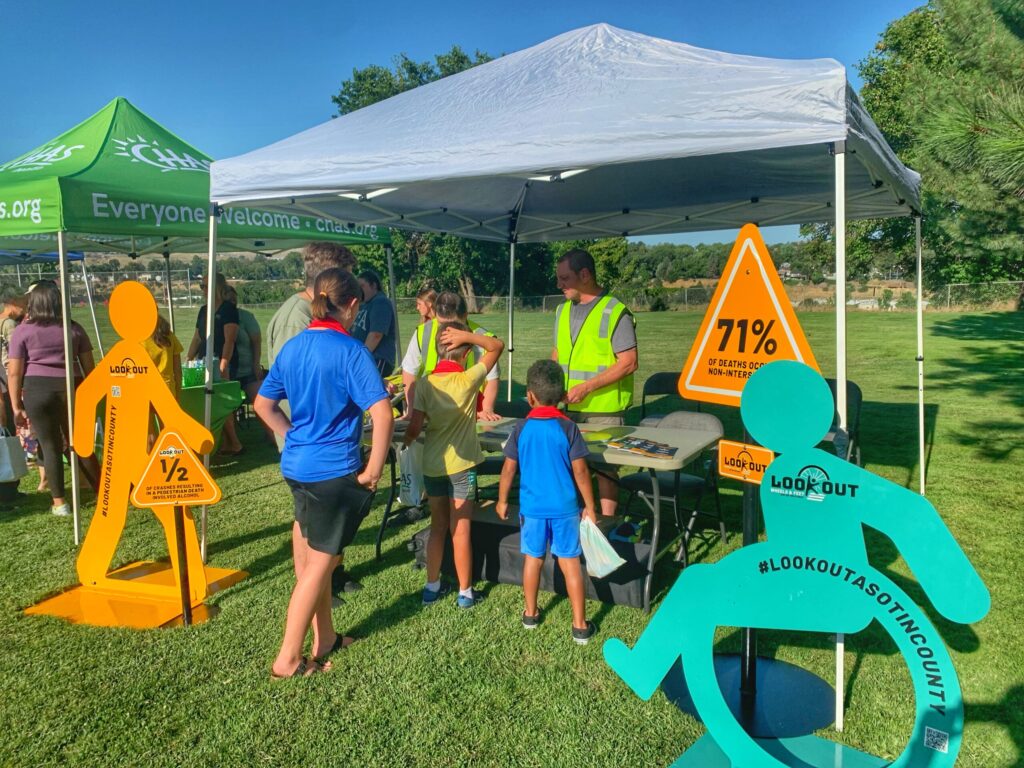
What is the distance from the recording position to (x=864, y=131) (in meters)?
3.29

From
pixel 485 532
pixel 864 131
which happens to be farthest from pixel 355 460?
pixel 864 131

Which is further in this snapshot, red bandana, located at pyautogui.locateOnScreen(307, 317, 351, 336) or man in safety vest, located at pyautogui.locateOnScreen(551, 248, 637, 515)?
man in safety vest, located at pyautogui.locateOnScreen(551, 248, 637, 515)

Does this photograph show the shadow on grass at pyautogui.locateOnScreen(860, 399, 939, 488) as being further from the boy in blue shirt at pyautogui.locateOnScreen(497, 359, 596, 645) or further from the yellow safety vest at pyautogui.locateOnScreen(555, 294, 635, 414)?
the boy in blue shirt at pyautogui.locateOnScreen(497, 359, 596, 645)

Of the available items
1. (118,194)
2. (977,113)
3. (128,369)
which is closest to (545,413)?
(128,369)

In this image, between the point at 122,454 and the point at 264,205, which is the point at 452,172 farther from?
the point at 122,454

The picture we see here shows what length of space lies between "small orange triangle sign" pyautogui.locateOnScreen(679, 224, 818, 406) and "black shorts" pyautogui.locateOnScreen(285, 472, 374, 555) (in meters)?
1.45

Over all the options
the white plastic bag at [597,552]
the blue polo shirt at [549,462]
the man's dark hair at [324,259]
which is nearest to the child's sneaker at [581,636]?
the white plastic bag at [597,552]

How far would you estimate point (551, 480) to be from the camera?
3.07 m

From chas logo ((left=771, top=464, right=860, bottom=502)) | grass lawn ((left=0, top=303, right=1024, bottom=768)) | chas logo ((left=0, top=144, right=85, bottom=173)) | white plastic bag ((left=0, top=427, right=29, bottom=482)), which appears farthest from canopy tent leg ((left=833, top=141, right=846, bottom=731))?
chas logo ((left=0, top=144, right=85, bottom=173))

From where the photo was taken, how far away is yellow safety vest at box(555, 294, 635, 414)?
4156 mm

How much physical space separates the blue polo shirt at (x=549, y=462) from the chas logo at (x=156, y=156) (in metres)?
4.57

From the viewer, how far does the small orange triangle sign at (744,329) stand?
2420 mm

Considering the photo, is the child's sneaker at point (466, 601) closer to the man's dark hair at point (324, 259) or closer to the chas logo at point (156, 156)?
the man's dark hair at point (324, 259)

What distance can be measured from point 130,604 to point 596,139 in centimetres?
350
